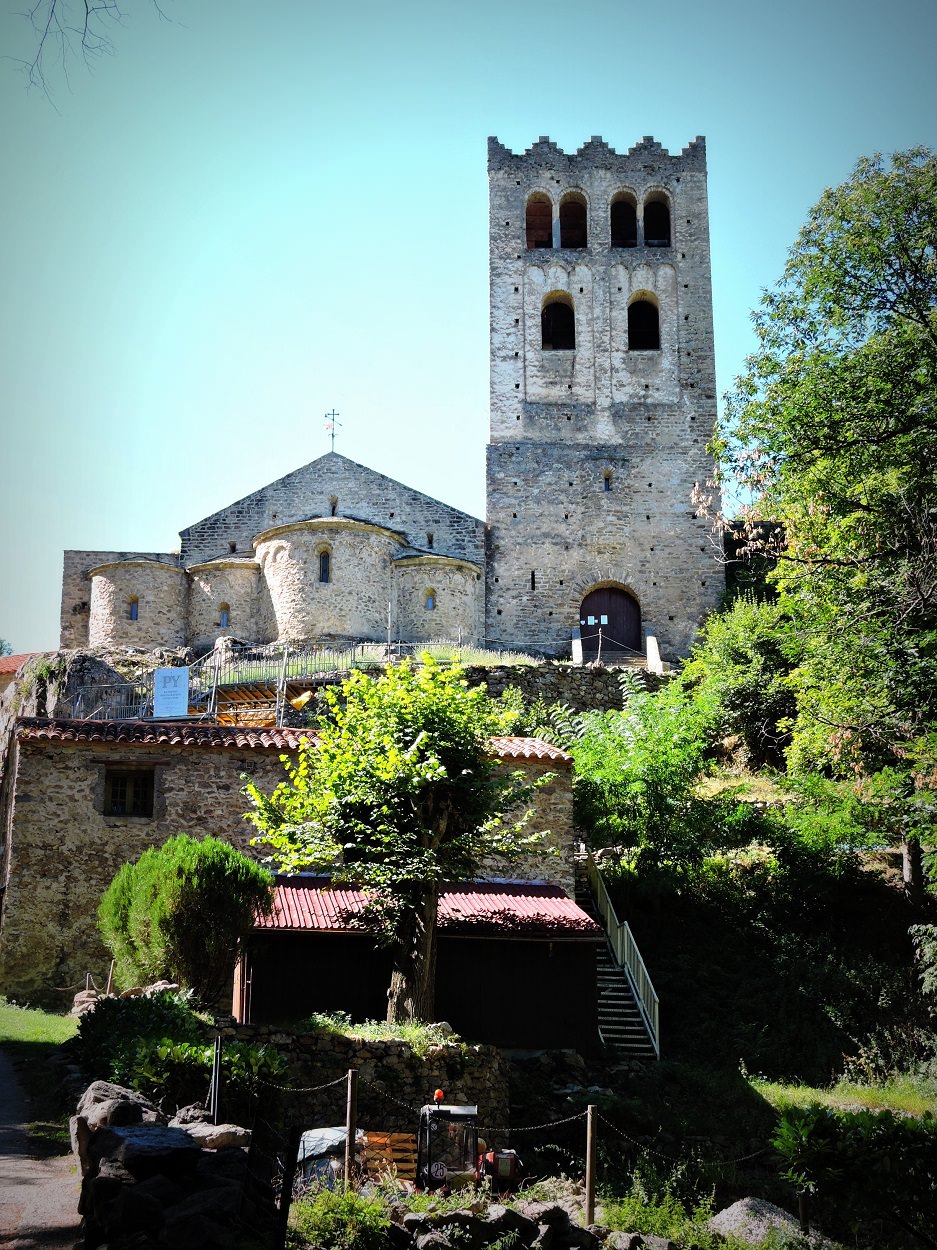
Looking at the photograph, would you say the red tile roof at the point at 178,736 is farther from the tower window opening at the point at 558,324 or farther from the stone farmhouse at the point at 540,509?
the tower window opening at the point at 558,324

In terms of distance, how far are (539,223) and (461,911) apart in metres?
34.2

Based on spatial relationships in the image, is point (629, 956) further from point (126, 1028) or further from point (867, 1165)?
point (126, 1028)

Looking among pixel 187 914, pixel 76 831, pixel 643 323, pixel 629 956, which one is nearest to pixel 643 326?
pixel 643 323

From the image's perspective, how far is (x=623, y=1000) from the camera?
19.9 metres

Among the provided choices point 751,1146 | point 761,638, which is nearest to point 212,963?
point 751,1146

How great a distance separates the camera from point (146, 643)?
3853cm

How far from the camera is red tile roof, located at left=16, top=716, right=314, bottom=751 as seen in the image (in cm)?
1998

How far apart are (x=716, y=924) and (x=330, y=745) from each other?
30.7 feet

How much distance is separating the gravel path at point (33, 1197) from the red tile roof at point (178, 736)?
8.94 metres

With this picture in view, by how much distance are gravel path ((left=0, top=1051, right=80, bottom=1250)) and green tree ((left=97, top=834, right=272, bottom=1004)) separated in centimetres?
408

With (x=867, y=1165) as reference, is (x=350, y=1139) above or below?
above

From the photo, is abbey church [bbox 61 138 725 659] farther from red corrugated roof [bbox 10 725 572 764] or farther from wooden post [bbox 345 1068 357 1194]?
wooden post [bbox 345 1068 357 1194]

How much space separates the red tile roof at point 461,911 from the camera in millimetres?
17734

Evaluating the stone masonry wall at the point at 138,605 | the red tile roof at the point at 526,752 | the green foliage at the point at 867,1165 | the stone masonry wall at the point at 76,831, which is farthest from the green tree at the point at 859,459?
the stone masonry wall at the point at 138,605
